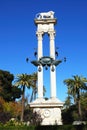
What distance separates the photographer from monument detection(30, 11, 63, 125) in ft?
132

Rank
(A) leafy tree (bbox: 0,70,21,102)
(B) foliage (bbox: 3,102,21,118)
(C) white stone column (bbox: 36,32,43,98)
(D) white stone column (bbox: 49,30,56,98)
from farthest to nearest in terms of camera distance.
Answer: (A) leafy tree (bbox: 0,70,21,102) → (B) foliage (bbox: 3,102,21,118) → (C) white stone column (bbox: 36,32,43,98) → (D) white stone column (bbox: 49,30,56,98)

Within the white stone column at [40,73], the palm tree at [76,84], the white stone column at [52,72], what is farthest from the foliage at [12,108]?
the white stone column at [52,72]

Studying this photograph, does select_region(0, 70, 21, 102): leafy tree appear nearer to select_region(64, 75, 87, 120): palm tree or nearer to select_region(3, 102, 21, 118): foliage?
select_region(3, 102, 21, 118): foliage

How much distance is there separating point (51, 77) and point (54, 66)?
169 cm

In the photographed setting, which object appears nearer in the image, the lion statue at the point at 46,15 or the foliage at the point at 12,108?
the lion statue at the point at 46,15

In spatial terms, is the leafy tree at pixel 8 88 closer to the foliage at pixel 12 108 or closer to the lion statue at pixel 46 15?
the foliage at pixel 12 108

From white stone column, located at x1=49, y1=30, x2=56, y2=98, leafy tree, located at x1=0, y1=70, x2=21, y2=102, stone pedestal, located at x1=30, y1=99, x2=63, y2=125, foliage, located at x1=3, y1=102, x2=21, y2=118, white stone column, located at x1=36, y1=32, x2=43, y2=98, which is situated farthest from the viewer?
leafy tree, located at x1=0, y1=70, x2=21, y2=102

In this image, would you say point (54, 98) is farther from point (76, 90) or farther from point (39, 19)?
point (76, 90)

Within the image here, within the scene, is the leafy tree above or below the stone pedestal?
above

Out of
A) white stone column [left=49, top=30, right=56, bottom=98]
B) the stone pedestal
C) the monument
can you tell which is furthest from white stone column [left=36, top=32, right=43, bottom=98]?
the stone pedestal

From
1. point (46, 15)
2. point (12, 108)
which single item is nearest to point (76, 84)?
point (12, 108)

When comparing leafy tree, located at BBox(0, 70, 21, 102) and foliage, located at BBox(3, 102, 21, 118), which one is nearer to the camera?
foliage, located at BBox(3, 102, 21, 118)

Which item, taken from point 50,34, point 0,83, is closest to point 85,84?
point 0,83

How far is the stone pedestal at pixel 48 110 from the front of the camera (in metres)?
40.0
